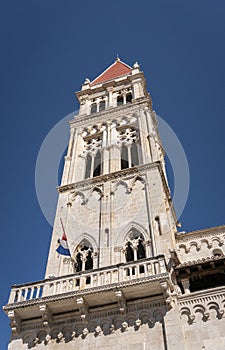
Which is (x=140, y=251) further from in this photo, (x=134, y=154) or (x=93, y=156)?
(x=93, y=156)

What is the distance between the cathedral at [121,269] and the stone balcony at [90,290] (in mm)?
39

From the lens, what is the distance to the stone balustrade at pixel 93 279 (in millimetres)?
15328

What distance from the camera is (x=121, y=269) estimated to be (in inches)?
616

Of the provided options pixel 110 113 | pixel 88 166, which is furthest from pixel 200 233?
pixel 110 113

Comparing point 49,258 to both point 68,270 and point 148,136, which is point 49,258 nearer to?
point 68,270

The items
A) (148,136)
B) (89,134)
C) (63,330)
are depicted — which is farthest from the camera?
(89,134)

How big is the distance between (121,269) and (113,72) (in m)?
27.4

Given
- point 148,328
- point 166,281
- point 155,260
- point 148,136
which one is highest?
point 148,136

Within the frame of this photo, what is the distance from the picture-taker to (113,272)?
15.9 metres

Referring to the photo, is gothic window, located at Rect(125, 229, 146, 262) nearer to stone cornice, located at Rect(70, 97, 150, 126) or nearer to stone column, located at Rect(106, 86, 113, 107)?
stone cornice, located at Rect(70, 97, 150, 126)

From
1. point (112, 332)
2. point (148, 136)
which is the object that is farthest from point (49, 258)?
point (148, 136)

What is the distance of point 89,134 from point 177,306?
53.9ft

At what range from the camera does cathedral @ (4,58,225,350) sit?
565 inches

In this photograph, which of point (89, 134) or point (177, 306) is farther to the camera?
point (89, 134)
